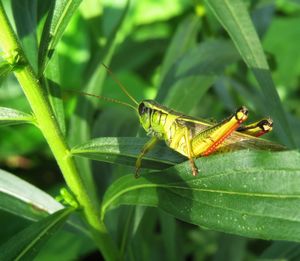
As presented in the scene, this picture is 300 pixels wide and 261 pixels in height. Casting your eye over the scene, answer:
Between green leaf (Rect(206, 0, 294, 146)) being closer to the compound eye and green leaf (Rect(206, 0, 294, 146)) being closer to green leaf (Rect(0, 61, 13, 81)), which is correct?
the compound eye

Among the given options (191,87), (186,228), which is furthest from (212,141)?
(186,228)

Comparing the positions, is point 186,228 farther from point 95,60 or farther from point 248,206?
point 248,206

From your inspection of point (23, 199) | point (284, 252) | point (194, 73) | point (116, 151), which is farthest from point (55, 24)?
point (284, 252)

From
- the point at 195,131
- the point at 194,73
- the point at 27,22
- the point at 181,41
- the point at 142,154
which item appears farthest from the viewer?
the point at 181,41

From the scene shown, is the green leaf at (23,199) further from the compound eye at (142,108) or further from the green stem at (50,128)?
the compound eye at (142,108)

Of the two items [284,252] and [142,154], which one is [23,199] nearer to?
[142,154]

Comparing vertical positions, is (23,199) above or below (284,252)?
above

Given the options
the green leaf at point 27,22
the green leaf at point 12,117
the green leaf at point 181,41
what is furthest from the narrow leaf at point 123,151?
the green leaf at point 181,41

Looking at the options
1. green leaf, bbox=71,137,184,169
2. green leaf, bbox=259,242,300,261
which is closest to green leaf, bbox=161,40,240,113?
green leaf, bbox=71,137,184,169
